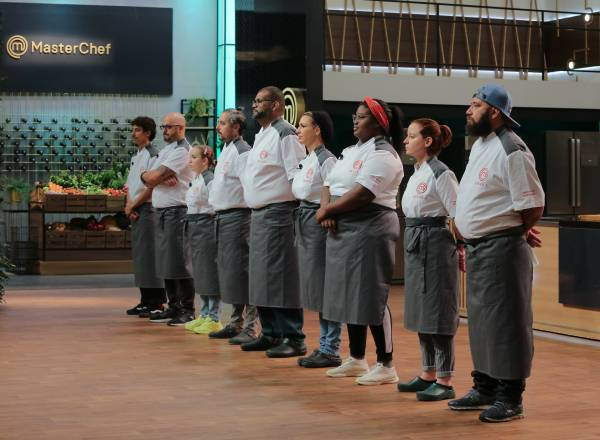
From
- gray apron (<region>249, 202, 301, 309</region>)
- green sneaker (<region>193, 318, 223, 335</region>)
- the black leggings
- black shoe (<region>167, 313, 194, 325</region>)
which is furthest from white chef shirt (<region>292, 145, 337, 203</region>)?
black shoe (<region>167, 313, 194, 325</region>)

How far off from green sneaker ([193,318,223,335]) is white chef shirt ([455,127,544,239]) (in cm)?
358

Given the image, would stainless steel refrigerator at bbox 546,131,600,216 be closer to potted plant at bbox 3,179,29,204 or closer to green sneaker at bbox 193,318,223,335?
green sneaker at bbox 193,318,223,335

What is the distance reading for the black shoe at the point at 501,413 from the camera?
5.01 metres

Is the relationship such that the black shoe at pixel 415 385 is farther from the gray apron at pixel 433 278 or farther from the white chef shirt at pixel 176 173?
the white chef shirt at pixel 176 173

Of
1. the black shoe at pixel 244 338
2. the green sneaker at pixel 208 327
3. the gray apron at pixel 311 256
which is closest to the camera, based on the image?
the gray apron at pixel 311 256

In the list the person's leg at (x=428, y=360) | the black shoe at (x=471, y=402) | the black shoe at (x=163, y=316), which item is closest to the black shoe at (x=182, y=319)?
the black shoe at (x=163, y=316)

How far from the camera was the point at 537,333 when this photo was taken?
8.48 m

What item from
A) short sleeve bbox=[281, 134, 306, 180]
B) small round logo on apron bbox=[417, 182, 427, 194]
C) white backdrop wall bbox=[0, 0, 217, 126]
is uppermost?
white backdrop wall bbox=[0, 0, 217, 126]

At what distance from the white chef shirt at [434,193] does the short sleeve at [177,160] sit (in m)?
3.46

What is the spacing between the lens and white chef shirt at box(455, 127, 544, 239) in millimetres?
4906

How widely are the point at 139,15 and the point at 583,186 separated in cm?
727

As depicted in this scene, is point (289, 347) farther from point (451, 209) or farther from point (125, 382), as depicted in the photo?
point (451, 209)

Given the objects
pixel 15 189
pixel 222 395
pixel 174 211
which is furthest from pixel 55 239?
pixel 222 395

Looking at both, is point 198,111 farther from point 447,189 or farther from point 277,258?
point 447,189
